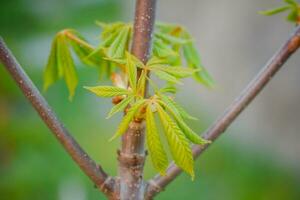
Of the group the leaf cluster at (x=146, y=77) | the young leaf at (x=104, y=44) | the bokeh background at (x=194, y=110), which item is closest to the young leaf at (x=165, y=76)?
the leaf cluster at (x=146, y=77)

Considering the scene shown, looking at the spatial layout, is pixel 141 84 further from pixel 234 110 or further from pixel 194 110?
pixel 194 110

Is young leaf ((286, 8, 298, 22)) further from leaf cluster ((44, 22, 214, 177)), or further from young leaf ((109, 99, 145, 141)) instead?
young leaf ((109, 99, 145, 141))

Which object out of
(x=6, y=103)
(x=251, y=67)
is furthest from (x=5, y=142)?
(x=251, y=67)

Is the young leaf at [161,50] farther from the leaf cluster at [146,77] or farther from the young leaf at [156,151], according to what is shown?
the young leaf at [156,151]

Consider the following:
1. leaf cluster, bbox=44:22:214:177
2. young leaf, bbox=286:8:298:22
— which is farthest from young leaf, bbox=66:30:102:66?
young leaf, bbox=286:8:298:22

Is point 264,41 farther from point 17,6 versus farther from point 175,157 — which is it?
point 175,157

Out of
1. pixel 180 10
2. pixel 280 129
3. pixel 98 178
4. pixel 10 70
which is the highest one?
pixel 10 70
